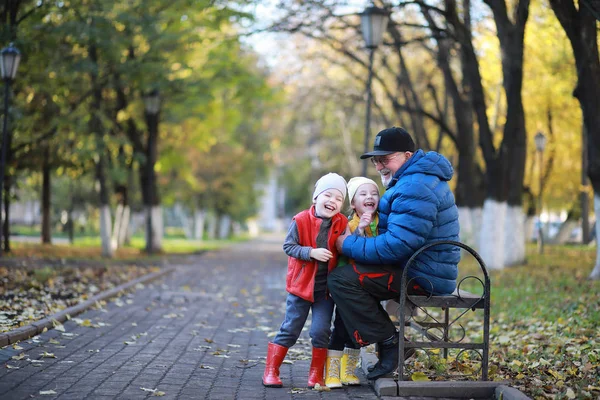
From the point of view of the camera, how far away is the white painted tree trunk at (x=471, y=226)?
2567 cm

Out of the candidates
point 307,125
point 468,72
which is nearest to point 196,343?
point 468,72

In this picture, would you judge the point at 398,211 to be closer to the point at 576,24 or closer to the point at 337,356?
the point at 337,356

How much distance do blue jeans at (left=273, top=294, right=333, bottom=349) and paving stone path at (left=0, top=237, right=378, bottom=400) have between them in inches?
15.2

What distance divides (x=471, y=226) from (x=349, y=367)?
20.3 m

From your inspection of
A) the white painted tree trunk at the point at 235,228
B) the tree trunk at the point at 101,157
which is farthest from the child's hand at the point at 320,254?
the white painted tree trunk at the point at 235,228

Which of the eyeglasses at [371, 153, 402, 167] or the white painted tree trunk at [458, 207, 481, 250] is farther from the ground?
the eyeglasses at [371, 153, 402, 167]

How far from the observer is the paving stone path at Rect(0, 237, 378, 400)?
614 centimetres

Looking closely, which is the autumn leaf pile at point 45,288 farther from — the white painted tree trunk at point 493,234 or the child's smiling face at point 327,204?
the white painted tree trunk at point 493,234

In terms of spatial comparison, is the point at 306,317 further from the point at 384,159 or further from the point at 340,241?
the point at 384,159

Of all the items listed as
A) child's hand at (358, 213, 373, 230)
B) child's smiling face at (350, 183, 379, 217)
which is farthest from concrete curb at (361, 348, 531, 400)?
child's smiling face at (350, 183, 379, 217)

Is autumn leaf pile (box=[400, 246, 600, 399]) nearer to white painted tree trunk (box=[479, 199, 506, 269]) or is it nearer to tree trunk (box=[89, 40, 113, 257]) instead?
white painted tree trunk (box=[479, 199, 506, 269])

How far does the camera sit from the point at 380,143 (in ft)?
21.3

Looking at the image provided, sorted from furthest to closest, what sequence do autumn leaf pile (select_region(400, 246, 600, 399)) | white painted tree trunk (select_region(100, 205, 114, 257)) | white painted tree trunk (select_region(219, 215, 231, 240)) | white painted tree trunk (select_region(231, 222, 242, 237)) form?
white painted tree trunk (select_region(231, 222, 242, 237)) < white painted tree trunk (select_region(219, 215, 231, 240)) < white painted tree trunk (select_region(100, 205, 114, 257)) < autumn leaf pile (select_region(400, 246, 600, 399))

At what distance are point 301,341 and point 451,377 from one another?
3.22 metres
